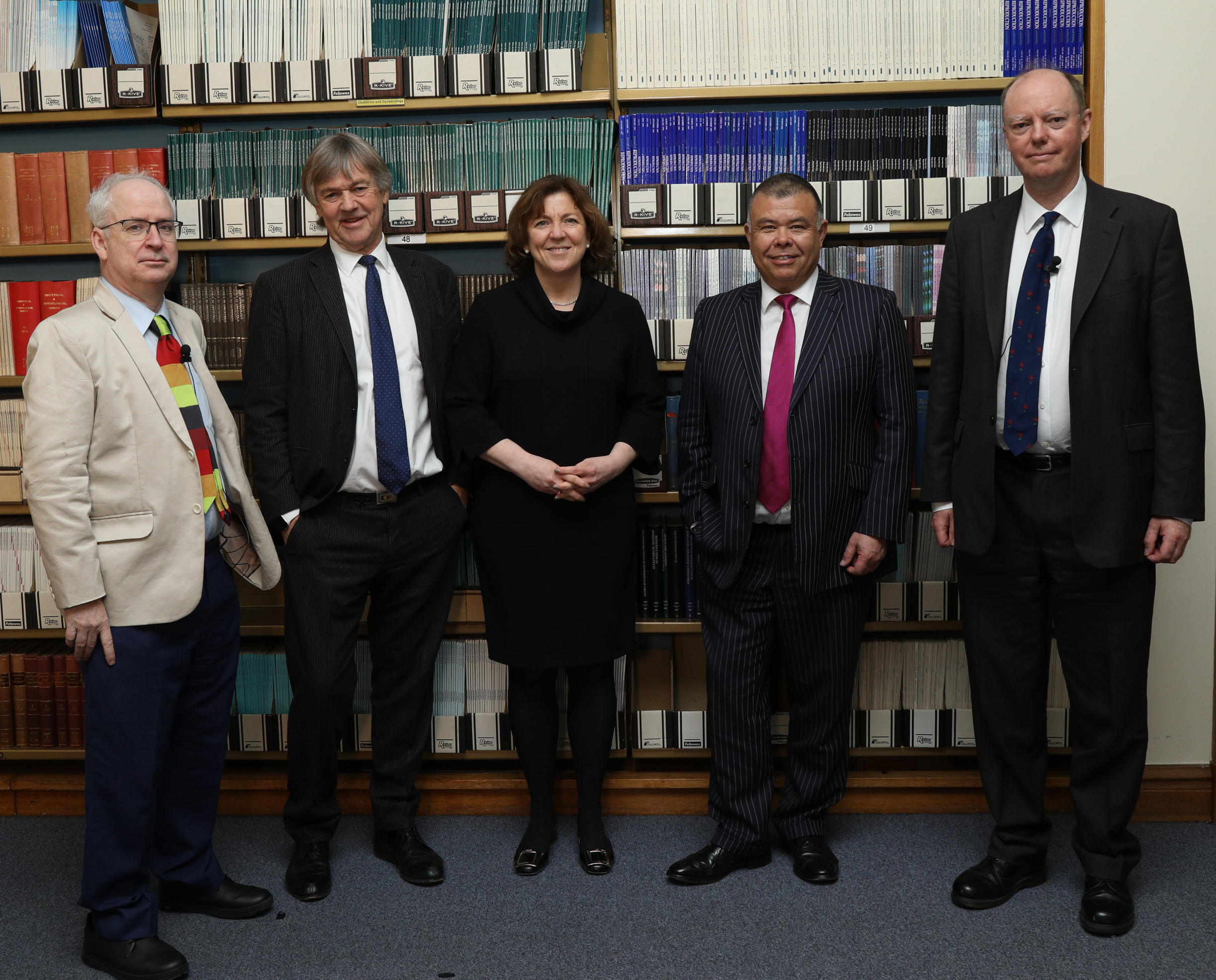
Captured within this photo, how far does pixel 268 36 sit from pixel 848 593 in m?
2.33

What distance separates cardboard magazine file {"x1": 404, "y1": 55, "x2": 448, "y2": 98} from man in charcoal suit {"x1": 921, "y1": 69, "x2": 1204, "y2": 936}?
60.3 inches

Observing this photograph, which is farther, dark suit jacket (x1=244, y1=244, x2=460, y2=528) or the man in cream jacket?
dark suit jacket (x1=244, y1=244, x2=460, y2=528)

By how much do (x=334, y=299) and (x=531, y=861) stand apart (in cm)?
154

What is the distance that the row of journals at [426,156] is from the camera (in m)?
2.80

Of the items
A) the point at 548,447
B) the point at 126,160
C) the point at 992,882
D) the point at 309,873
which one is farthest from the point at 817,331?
the point at 126,160

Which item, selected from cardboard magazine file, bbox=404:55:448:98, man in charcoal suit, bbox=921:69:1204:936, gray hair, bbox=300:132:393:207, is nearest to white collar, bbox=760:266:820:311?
man in charcoal suit, bbox=921:69:1204:936

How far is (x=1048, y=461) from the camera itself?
2.15 m

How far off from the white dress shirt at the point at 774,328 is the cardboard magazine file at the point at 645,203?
0.52 metres

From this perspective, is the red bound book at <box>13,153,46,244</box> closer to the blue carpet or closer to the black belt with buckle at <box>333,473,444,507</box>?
Answer: the black belt with buckle at <box>333,473,444,507</box>

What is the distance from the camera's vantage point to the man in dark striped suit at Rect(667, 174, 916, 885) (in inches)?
90.7

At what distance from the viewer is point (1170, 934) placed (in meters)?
2.15

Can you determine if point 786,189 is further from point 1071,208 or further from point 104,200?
point 104,200

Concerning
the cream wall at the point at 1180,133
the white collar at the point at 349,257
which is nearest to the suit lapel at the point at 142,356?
the white collar at the point at 349,257

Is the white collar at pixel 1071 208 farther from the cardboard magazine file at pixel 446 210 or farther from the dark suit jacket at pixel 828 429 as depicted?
the cardboard magazine file at pixel 446 210
